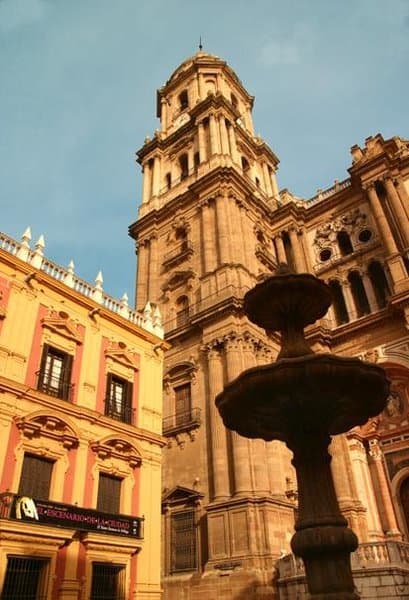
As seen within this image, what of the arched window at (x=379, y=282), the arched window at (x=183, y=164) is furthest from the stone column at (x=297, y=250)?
the arched window at (x=183, y=164)

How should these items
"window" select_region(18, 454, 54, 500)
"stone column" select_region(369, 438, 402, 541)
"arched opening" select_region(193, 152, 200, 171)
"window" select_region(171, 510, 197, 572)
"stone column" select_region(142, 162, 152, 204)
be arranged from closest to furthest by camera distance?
"window" select_region(18, 454, 54, 500) < "window" select_region(171, 510, 197, 572) < "stone column" select_region(369, 438, 402, 541) < "arched opening" select_region(193, 152, 200, 171) < "stone column" select_region(142, 162, 152, 204)

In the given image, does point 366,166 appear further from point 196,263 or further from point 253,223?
point 196,263

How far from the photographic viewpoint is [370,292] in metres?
23.2

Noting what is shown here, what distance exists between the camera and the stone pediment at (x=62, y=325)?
48.0 ft

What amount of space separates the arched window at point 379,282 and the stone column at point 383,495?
655cm

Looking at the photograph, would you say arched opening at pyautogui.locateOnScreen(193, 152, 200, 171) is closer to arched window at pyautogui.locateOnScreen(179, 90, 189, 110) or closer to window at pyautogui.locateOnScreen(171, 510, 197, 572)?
arched window at pyautogui.locateOnScreen(179, 90, 189, 110)

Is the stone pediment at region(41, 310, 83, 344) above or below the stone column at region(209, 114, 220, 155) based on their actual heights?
below

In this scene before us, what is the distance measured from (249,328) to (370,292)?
643 cm

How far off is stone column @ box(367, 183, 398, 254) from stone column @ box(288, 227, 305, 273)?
4692 mm

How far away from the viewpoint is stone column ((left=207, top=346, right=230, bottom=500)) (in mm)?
17692

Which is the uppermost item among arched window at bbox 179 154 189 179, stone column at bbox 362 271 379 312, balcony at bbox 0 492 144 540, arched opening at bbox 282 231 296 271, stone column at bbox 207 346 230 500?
arched window at bbox 179 154 189 179

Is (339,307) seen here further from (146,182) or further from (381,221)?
(146,182)

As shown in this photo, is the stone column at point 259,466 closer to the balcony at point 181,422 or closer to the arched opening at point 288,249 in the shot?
the balcony at point 181,422

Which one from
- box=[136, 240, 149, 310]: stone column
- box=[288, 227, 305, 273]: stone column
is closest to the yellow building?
box=[136, 240, 149, 310]: stone column
